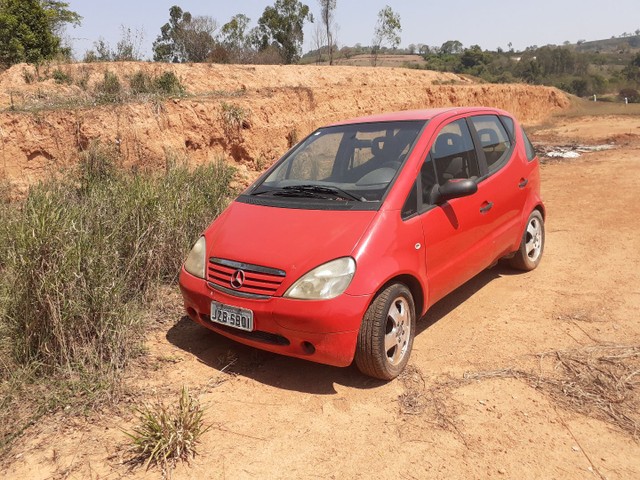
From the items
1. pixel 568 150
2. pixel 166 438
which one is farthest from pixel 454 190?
pixel 568 150

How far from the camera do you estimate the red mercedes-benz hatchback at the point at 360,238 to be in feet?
10.8

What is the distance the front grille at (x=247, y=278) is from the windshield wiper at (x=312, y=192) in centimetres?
82

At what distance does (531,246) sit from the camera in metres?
5.55

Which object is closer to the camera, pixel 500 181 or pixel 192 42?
pixel 500 181

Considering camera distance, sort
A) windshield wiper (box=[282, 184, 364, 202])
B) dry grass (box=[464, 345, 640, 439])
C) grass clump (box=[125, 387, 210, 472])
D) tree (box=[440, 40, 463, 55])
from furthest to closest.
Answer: tree (box=[440, 40, 463, 55]) < windshield wiper (box=[282, 184, 364, 202]) < dry grass (box=[464, 345, 640, 439]) < grass clump (box=[125, 387, 210, 472])

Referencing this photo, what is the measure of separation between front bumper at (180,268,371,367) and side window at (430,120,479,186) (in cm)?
146

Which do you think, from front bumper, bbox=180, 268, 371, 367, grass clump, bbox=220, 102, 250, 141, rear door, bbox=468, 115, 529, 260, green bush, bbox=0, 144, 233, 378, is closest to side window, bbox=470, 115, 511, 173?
rear door, bbox=468, 115, 529, 260

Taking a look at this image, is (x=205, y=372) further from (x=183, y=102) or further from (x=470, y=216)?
(x=183, y=102)

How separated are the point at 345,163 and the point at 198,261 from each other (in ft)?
4.90

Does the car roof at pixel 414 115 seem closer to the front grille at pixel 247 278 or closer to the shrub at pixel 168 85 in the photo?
the front grille at pixel 247 278

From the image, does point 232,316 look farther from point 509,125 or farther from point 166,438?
point 509,125

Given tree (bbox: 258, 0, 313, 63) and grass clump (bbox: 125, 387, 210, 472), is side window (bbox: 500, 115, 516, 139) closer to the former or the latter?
grass clump (bbox: 125, 387, 210, 472)

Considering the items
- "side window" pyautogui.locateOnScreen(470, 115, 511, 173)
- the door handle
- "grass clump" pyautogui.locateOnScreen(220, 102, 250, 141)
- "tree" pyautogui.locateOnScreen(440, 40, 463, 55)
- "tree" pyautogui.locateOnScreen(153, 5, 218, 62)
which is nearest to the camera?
the door handle

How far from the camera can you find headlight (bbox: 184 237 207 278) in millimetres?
3809
